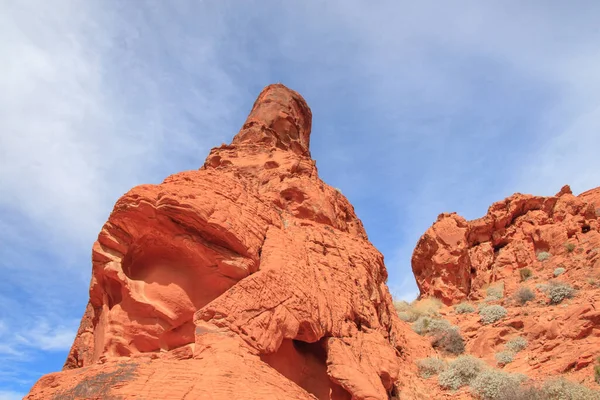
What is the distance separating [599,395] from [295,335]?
24.0 ft

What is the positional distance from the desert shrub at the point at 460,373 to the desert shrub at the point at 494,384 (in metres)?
0.40

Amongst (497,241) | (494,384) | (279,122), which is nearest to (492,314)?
(494,384)

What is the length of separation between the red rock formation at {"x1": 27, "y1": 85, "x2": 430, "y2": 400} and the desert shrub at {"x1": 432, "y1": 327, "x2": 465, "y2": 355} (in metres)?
4.91

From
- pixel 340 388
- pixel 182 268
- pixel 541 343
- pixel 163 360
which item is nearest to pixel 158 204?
pixel 182 268

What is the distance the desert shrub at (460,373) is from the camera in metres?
12.7

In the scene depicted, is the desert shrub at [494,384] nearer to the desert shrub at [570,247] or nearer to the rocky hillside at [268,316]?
the rocky hillside at [268,316]

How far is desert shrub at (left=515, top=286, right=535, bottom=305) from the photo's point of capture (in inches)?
778

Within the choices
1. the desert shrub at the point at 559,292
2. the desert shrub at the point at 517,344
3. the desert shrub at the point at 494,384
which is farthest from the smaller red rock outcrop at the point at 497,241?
the desert shrub at the point at 494,384

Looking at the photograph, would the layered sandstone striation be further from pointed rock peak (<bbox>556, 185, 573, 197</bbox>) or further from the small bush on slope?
the small bush on slope

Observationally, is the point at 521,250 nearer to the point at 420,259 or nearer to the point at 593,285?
the point at 420,259

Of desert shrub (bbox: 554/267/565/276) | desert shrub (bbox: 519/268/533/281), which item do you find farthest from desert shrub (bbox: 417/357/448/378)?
desert shrub (bbox: 519/268/533/281)

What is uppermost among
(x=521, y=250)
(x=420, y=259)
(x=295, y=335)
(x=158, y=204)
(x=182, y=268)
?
(x=420, y=259)

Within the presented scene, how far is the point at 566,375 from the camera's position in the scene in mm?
11625

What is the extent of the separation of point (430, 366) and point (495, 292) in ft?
46.3
